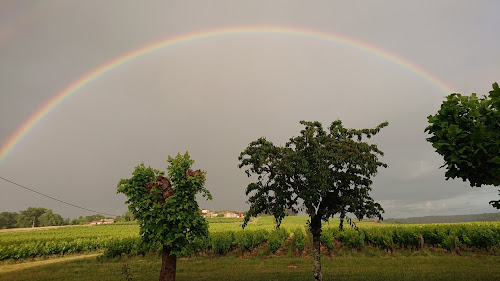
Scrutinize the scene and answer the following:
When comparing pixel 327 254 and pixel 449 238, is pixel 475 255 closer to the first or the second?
pixel 449 238

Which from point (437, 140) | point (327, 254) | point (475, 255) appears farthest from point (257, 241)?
point (437, 140)

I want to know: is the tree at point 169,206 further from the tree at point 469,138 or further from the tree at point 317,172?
the tree at point 469,138

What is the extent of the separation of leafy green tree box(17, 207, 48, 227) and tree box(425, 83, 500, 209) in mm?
201222

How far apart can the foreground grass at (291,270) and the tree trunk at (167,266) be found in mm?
6944

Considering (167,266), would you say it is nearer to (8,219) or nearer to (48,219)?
(48,219)

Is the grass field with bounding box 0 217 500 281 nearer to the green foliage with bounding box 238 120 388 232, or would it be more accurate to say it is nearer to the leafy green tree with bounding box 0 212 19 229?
the green foliage with bounding box 238 120 388 232

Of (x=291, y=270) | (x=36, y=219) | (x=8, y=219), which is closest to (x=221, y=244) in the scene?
(x=291, y=270)

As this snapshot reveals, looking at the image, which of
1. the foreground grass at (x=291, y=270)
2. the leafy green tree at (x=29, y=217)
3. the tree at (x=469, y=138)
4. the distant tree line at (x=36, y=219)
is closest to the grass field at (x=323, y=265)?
the foreground grass at (x=291, y=270)

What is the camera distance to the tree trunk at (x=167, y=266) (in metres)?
16.2

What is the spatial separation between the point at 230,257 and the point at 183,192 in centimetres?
2225

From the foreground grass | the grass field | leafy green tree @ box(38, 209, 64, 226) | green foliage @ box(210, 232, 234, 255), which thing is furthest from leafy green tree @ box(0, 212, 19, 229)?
green foliage @ box(210, 232, 234, 255)

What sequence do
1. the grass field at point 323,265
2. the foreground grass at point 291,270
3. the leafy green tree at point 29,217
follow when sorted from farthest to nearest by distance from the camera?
the leafy green tree at point 29,217 < the grass field at point 323,265 < the foreground grass at point 291,270

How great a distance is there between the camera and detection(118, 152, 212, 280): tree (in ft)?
51.9

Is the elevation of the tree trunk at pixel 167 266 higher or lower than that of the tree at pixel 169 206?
lower
